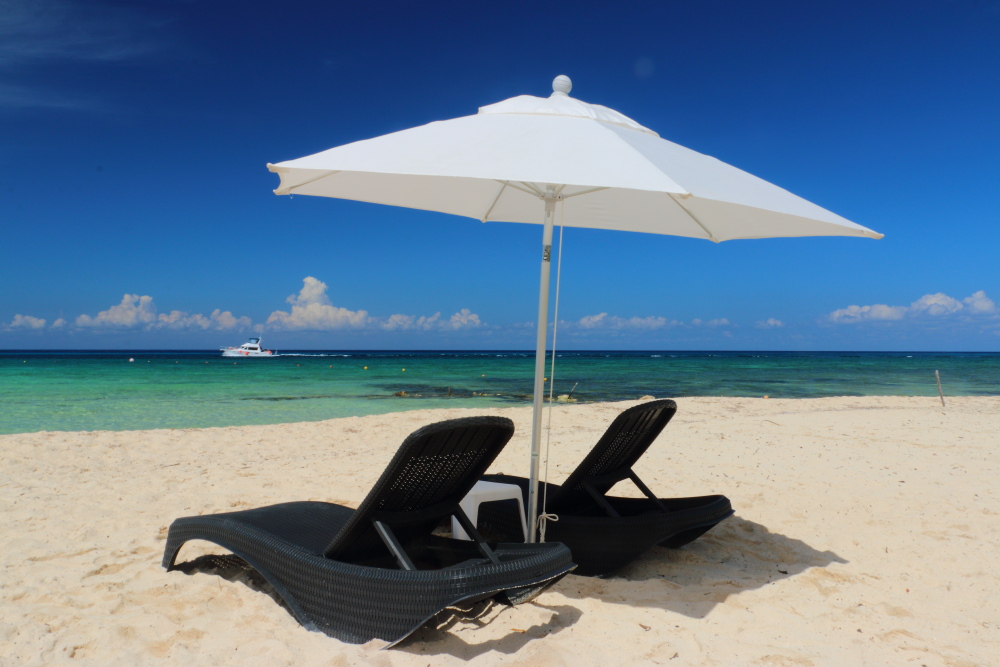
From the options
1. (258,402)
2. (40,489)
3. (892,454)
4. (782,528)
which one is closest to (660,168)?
(782,528)

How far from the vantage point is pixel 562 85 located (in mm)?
3316

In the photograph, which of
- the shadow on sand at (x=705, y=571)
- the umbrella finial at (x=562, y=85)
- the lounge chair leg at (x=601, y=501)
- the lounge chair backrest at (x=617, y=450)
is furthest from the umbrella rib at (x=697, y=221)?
→ the shadow on sand at (x=705, y=571)

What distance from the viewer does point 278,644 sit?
2373mm

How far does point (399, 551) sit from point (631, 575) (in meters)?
1.49

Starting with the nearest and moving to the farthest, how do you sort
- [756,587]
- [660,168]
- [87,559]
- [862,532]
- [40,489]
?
[660,168] → [756,587] → [87,559] → [862,532] → [40,489]

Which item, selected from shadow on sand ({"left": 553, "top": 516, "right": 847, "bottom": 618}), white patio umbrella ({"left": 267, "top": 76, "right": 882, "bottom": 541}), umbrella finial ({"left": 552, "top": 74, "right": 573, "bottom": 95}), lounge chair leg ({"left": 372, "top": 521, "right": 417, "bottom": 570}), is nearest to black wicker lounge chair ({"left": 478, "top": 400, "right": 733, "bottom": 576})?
shadow on sand ({"left": 553, "top": 516, "right": 847, "bottom": 618})

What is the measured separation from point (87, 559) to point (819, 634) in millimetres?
3667

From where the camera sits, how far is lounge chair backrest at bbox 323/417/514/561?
2480 mm

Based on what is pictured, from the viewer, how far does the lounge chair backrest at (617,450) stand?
3387mm

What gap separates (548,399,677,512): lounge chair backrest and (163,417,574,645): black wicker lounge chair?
2.42ft

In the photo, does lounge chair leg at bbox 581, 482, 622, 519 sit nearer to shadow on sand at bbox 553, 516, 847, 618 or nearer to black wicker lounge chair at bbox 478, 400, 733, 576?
black wicker lounge chair at bbox 478, 400, 733, 576

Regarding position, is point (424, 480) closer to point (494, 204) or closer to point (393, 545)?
point (393, 545)

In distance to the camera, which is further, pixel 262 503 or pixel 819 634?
pixel 262 503

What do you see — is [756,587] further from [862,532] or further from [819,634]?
[862,532]
